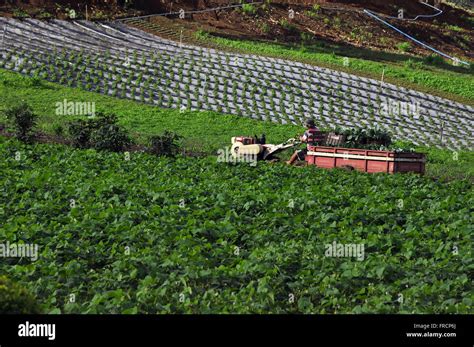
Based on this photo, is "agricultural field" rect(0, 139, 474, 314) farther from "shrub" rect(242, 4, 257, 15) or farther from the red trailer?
"shrub" rect(242, 4, 257, 15)

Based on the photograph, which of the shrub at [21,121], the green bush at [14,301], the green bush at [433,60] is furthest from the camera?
the green bush at [433,60]

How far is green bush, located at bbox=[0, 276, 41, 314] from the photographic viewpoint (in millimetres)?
8375

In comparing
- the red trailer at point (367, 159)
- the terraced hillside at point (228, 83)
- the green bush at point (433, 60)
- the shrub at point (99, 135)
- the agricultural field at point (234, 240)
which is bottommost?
the agricultural field at point (234, 240)

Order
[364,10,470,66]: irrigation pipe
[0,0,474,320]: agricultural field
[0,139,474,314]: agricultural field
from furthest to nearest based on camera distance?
[364,10,470,66]: irrigation pipe < [0,0,474,320]: agricultural field < [0,139,474,314]: agricultural field

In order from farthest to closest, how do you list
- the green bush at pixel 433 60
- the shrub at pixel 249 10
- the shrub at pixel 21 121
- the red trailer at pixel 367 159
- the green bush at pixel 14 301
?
the shrub at pixel 249 10
the green bush at pixel 433 60
the shrub at pixel 21 121
the red trailer at pixel 367 159
the green bush at pixel 14 301

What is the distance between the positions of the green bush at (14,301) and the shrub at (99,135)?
18996mm

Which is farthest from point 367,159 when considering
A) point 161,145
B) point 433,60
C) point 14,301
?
point 433,60

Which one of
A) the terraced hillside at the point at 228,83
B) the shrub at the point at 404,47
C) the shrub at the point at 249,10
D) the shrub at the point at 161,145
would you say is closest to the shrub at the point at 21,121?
the shrub at the point at 161,145

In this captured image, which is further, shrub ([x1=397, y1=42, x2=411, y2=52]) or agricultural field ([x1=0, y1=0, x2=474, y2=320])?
shrub ([x1=397, y1=42, x2=411, y2=52])

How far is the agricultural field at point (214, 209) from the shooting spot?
11.3 meters

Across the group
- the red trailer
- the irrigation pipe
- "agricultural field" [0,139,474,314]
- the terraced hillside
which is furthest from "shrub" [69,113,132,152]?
the irrigation pipe

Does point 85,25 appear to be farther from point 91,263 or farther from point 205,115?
point 91,263

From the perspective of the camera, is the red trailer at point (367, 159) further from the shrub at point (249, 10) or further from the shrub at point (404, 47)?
the shrub at point (249, 10)

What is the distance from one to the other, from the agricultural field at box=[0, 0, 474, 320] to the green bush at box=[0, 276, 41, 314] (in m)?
0.02
